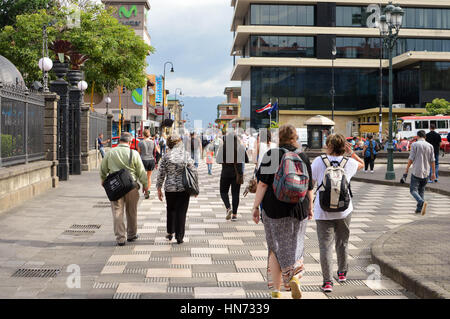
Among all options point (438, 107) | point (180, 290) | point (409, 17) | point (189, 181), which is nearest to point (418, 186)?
point (189, 181)

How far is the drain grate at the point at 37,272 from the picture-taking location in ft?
21.0

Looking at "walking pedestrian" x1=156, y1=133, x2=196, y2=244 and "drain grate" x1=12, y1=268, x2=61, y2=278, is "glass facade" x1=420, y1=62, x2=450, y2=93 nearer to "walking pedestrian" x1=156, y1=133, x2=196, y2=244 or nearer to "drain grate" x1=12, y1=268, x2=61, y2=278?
"walking pedestrian" x1=156, y1=133, x2=196, y2=244

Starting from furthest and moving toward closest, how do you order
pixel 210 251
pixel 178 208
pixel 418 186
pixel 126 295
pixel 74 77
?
pixel 74 77
pixel 418 186
pixel 178 208
pixel 210 251
pixel 126 295

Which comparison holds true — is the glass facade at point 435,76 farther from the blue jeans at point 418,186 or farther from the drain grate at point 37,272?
the drain grate at point 37,272

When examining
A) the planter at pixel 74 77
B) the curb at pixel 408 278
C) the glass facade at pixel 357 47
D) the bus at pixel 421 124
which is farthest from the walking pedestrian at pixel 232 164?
the glass facade at pixel 357 47

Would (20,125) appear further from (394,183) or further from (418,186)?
(394,183)

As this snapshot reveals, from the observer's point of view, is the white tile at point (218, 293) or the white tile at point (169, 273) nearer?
the white tile at point (218, 293)

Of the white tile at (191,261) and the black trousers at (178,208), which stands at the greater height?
the black trousers at (178,208)

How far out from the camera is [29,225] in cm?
990

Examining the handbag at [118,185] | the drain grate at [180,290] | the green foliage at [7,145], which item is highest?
the green foliage at [7,145]

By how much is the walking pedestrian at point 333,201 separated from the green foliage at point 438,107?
180 ft

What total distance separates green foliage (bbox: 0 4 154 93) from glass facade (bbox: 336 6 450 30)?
32347 millimetres

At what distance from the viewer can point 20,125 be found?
1345cm

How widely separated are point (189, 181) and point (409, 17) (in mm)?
64499
